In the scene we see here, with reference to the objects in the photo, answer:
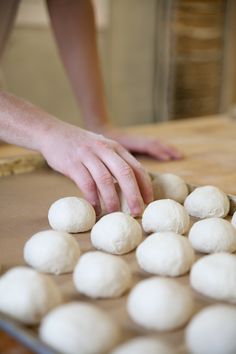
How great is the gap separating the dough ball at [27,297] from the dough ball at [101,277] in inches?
2.1

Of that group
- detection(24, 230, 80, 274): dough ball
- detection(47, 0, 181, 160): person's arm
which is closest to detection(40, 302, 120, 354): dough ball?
detection(24, 230, 80, 274): dough ball

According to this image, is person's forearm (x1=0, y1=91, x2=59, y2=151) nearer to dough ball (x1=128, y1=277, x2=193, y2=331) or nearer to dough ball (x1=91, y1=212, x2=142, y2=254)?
dough ball (x1=91, y1=212, x2=142, y2=254)

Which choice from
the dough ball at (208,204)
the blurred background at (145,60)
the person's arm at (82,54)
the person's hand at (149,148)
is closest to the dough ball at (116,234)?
the dough ball at (208,204)

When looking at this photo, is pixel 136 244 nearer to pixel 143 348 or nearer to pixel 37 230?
pixel 37 230

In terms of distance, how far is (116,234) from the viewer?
39.6 inches

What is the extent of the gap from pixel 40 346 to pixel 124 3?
10.5 feet

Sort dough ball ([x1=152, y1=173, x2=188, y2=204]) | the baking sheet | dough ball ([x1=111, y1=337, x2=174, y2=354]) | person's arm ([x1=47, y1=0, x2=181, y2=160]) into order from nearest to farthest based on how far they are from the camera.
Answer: dough ball ([x1=111, y1=337, x2=174, y2=354])
the baking sheet
dough ball ([x1=152, y1=173, x2=188, y2=204])
person's arm ([x1=47, y1=0, x2=181, y2=160])

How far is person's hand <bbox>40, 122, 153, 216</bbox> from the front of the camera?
1.14 metres

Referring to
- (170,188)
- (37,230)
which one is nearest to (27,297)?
(37,230)

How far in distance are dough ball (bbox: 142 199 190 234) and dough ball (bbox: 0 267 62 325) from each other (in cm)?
36

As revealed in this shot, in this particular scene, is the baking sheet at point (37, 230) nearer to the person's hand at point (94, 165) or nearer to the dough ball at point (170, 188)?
the person's hand at point (94, 165)

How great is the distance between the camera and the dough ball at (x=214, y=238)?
1.01 meters

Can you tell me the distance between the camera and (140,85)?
3789 mm

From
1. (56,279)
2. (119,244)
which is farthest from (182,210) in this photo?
(56,279)
